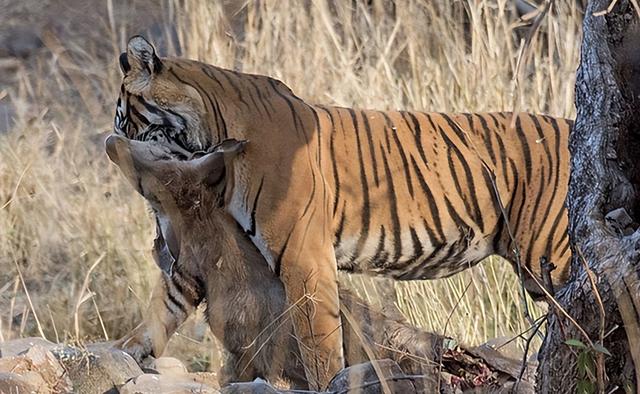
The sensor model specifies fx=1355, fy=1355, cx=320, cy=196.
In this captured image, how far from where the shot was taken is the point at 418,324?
16.3ft

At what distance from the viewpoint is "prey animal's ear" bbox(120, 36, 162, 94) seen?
438 centimetres

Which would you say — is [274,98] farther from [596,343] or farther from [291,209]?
[596,343]

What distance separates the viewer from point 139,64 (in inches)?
174

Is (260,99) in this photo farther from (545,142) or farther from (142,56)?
(545,142)

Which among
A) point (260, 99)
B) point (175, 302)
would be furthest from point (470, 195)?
point (175, 302)

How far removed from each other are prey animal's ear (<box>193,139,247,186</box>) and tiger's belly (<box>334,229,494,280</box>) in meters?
0.73

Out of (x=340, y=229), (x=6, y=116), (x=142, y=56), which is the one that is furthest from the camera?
(x=6, y=116)

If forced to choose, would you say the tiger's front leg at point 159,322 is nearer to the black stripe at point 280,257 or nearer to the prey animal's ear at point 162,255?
the prey animal's ear at point 162,255

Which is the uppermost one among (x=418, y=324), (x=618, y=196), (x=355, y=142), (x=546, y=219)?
(x=618, y=196)

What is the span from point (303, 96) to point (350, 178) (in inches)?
66.7

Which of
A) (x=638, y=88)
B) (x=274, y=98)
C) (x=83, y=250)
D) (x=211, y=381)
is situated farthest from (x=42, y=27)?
(x=638, y=88)

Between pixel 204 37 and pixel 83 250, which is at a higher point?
pixel 204 37

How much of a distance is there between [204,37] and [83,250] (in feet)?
4.12

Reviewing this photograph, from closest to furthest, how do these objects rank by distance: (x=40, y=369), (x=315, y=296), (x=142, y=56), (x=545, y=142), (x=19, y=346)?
(x=40, y=369) < (x=19, y=346) < (x=315, y=296) < (x=142, y=56) < (x=545, y=142)
